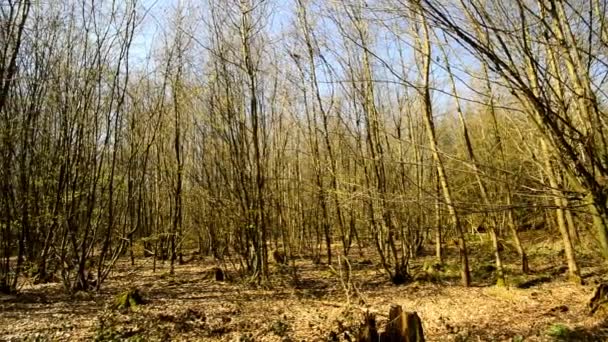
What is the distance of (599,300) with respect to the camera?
17.7 feet

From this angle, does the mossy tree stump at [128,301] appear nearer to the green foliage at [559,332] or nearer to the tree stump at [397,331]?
the tree stump at [397,331]

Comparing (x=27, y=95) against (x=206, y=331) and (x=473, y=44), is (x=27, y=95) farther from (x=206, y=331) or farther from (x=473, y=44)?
(x=473, y=44)

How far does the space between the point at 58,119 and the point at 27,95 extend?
1433 mm

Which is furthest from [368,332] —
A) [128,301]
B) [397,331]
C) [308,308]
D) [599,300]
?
[128,301]

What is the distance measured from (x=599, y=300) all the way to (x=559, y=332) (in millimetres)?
1089

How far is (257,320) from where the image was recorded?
5.91m

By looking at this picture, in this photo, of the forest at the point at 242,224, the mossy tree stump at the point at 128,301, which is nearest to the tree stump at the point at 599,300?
the forest at the point at 242,224

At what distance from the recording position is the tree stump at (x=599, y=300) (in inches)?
211

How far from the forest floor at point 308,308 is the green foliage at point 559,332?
11 mm

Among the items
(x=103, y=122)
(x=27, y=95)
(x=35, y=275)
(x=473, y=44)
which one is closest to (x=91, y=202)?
(x=103, y=122)

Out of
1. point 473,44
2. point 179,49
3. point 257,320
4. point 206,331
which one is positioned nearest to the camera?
point 473,44

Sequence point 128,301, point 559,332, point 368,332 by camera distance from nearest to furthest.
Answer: point 368,332
point 559,332
point 128,301

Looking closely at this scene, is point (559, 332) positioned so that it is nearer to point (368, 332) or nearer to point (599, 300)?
point (599, 300)

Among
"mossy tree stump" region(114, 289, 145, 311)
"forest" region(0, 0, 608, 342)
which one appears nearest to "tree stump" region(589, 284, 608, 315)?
"forest" region(0, 0, 608, 342)
